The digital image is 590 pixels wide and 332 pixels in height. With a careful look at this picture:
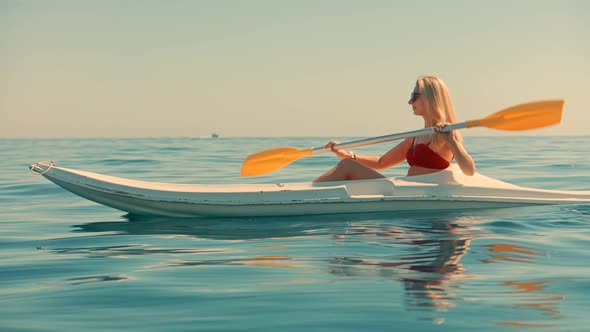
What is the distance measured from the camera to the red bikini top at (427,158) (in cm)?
649

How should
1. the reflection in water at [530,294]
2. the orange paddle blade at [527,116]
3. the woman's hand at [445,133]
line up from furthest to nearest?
1. the orange paddle blade at [527,116]
2. the woman's hand at [445,133]
3. the reflection in water at [530,294]

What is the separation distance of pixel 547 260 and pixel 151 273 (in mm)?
2302

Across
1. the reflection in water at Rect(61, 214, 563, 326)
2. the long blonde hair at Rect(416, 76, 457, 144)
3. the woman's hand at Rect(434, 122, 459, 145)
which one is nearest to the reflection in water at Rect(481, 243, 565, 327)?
the reflection in water at Rect(61, 214, 563, 326)

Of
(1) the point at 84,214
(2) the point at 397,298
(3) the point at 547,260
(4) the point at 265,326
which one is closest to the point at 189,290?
(4) the point at 265,326

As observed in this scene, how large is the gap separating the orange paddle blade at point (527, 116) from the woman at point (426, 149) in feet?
1.58

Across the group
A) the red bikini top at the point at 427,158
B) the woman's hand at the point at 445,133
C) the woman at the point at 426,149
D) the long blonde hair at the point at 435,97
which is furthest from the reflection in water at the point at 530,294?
the red bikini top at the point at 427,158

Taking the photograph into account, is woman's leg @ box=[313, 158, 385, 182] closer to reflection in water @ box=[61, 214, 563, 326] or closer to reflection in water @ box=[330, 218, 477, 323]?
reflection in water @ box=[61, 214, 563, 326]

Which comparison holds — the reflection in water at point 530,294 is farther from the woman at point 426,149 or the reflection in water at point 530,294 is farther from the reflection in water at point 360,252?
the woman at point 426,149

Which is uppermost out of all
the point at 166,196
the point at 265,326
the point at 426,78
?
the point at 426,78

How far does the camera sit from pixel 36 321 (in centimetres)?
316

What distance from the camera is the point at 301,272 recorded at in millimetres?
4066

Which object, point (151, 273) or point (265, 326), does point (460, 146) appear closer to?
point (151, 273)

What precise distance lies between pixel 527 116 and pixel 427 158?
40.4 inches

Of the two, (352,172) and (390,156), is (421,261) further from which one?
(390,156)
